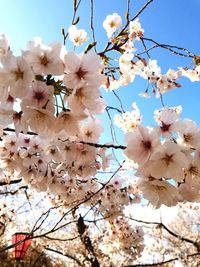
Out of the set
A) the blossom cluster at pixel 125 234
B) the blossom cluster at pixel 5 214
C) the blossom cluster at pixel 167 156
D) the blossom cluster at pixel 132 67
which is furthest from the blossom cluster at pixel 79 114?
the blossom cluster at pixel 125 234

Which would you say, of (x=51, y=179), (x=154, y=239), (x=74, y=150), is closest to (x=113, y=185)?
(x=51, y=179)

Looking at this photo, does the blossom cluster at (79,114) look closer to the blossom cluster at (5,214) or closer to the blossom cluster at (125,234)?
the blossom cluster at (5,214)

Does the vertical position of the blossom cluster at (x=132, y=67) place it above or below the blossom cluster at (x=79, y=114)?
above

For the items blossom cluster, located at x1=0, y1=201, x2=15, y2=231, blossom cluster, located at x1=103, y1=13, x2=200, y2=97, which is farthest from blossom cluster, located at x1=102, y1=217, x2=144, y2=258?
blossom cluster, located at x1=103, y1=13, x2=200, y2=97

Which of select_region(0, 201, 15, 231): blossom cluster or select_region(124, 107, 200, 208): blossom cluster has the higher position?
select_region(0, 201, 15, 231): blossom cluster

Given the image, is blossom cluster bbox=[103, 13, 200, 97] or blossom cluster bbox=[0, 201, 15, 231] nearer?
blossom cluster bbox=[103, 13, 200, 97]

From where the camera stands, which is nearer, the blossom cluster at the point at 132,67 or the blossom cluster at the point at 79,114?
the blossom cluster at the point at 79,114

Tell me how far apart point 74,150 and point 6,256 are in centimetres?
1492

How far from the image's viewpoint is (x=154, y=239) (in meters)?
16.0

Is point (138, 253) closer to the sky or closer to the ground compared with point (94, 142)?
closer to the sky

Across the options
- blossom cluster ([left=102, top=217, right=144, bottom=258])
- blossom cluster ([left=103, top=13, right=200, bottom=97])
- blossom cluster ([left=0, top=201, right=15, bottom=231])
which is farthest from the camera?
blossom cluster ([left=102, top=217, right=144, bottom=258])

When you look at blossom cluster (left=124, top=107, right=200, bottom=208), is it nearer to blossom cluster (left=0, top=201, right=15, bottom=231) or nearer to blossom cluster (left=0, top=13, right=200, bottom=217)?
blossom cluster (left=0, top=13, right=200, bottom=217)

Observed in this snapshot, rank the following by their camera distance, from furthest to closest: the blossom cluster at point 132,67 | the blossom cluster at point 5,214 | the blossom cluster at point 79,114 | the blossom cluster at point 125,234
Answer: the blossom cluster at point 125,234
the blossom cluster at point 5,214
the blossom cluster at point 132,67
the blossom cluster at point 79,114

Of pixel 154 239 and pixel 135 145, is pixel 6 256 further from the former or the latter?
pixel 135 145
